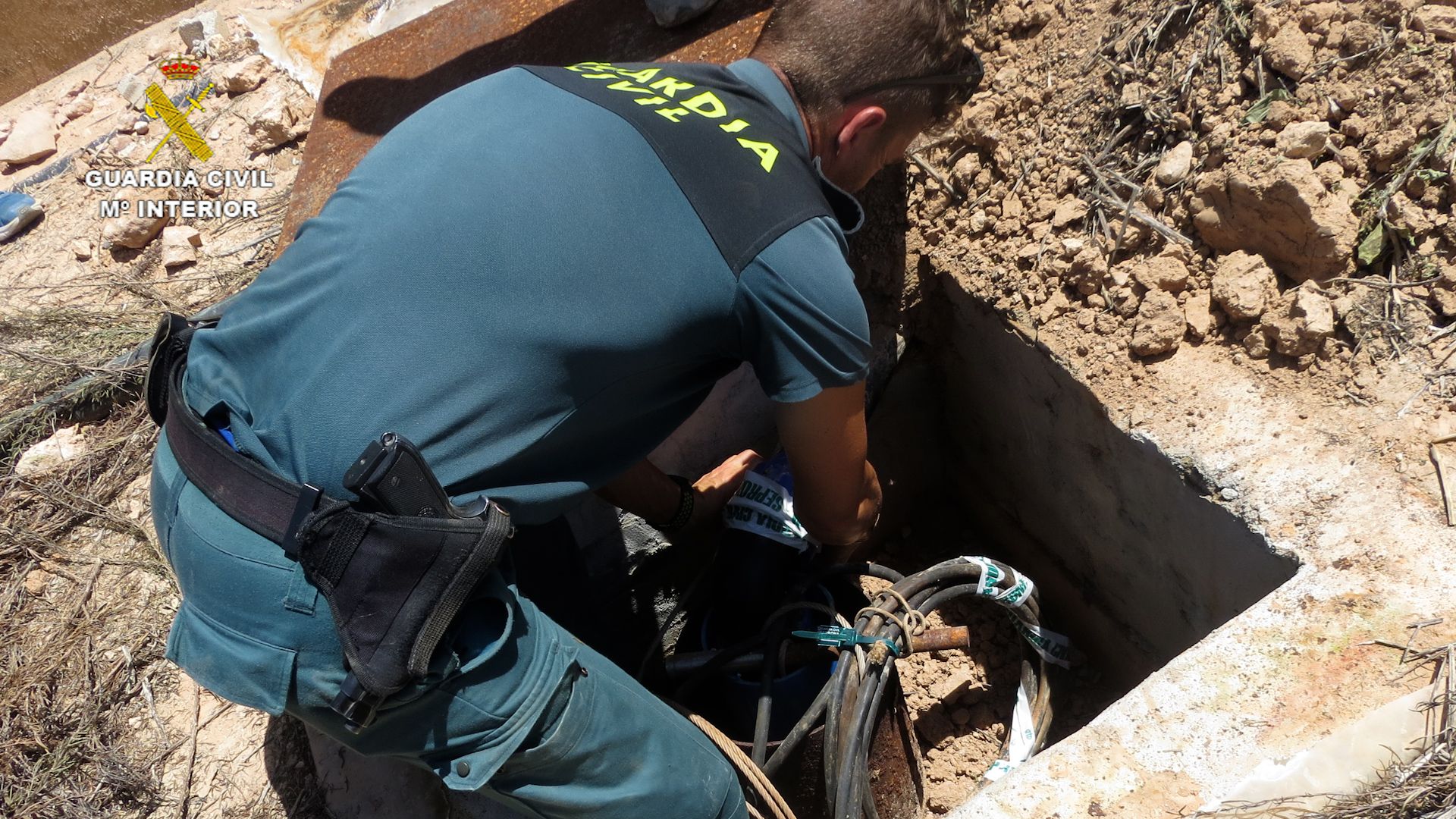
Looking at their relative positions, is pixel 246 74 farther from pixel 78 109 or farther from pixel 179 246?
pixel 78 109

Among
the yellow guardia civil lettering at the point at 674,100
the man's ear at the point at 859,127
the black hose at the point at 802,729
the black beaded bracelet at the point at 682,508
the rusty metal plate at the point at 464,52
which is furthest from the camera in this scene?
the rusty metal plate at the point at 464,52

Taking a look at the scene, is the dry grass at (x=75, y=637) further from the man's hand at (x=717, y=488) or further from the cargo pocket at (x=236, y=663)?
the man's hand at (x=717, y=488)

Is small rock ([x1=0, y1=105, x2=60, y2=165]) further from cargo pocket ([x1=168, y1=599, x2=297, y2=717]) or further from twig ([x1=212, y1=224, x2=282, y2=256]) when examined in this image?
cargo pocket ([x1=168, y1=599, x2=297, y2=717])

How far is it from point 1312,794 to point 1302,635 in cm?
29

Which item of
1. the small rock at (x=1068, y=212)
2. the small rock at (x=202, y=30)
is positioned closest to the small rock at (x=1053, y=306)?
the small rock at (x=1068, y=212)

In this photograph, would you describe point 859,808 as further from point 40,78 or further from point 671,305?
point 40,78

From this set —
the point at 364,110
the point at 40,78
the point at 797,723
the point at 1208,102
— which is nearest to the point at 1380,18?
the point at 1208,102

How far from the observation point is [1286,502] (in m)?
1.83

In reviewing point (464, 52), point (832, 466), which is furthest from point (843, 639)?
point (464, 52)

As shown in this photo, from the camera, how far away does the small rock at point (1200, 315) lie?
2.09 m

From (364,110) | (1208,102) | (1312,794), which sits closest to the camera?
(1312,794)

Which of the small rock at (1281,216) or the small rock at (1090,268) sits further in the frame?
the small rock at (1090,268)

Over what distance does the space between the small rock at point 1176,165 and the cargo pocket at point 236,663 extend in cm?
203

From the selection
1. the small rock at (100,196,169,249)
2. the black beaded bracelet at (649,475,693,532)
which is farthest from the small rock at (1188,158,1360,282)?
the small rock at (100,196,169,249)
